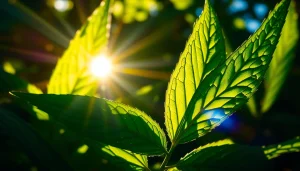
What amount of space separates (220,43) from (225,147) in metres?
0.18

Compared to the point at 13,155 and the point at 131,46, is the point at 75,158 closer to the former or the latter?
the point at 13,155

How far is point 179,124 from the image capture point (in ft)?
1.94

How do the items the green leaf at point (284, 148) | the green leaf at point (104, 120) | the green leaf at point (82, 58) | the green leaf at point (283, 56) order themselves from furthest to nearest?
the green leaf at point (283, 56) → the green leaf at point (82, 58) → the green leaf at point (284, 148) → the green leaf at point (104, 120)

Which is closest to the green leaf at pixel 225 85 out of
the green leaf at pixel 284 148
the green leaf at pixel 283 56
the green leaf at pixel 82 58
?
the green leaf at pixel 284 148

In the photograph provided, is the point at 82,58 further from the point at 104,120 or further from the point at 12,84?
the point at 104,120

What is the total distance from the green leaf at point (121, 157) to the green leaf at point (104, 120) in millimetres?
44

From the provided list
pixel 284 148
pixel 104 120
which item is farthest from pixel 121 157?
pixel 284 148

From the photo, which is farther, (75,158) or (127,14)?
(127,14)

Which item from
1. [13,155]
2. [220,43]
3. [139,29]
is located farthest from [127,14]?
[220,43]

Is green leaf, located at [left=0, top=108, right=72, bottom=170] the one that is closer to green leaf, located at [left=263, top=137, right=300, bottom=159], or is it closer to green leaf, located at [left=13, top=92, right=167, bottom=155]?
green leaf, located at [left=13, top=92, right=167, bottom=155]

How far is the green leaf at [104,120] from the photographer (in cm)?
50

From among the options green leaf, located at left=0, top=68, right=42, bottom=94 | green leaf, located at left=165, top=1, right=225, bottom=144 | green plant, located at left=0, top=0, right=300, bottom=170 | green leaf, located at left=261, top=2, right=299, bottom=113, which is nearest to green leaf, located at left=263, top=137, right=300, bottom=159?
green plant, located at left=0, top=0, right=300, bottom=170

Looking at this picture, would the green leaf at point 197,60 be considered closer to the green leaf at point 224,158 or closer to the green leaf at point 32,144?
the green leaf at point 224,158

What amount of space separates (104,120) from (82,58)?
290mm
